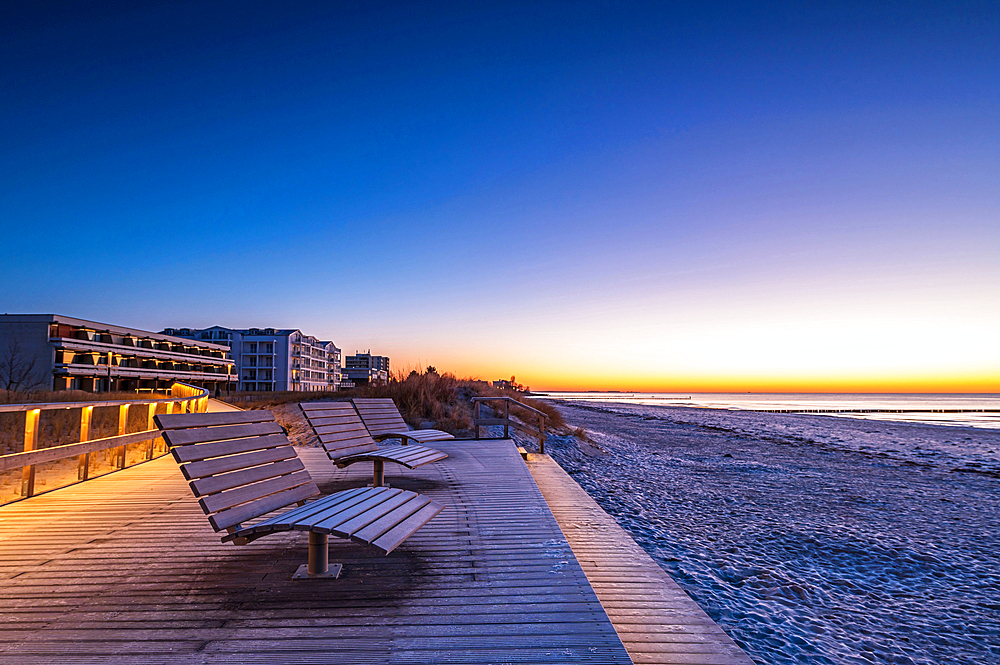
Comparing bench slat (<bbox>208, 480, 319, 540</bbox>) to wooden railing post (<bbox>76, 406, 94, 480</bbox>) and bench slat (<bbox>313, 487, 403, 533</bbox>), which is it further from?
wooden railing post (<bbox>76, 406, 94, 480</bbox>)

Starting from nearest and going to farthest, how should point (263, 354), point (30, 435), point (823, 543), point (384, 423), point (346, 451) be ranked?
point (30, 435) → point (346, 451) → point (823, 543) → point (384, 423) → point (263, 354)

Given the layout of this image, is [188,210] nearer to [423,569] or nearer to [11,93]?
[11,93]

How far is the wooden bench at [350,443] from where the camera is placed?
15.3 feet

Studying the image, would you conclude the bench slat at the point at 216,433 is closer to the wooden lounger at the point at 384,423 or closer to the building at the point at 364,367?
the wooden lounger at the point at 384,423

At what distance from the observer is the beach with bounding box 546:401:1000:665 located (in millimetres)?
3627

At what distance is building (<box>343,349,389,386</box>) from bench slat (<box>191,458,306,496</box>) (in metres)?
→ 91.8

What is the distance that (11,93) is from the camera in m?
12.9

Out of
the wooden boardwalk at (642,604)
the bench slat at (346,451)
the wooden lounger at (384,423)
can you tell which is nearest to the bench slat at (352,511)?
the bench slat at (346,451)

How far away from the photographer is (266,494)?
3.12 m

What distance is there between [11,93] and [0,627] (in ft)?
56.4

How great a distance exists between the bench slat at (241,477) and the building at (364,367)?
91.8 metres

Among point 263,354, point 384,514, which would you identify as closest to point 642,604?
point 384,514

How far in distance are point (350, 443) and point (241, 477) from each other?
2.41 metres

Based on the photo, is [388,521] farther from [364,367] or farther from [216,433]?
[364,367]
